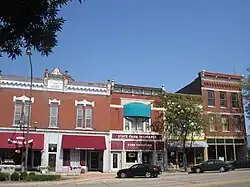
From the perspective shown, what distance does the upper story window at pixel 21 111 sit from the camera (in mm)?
A: 35344

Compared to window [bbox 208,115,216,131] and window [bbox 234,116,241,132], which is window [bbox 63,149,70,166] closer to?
window [bbox 208,115,216,131]

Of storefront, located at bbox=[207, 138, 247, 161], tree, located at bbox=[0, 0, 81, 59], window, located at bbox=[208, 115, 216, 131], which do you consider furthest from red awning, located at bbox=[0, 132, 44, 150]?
tree, located at bbox=[0, 0, 81, 59]

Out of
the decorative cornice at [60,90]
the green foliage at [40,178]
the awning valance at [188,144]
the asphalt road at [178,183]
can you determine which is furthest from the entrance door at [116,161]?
the asphalt road at [178,183]

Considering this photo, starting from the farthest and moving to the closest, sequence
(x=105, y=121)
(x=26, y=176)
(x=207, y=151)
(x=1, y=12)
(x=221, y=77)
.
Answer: (x=221, y=77), (x=207, y=151), (x=105, y=121), (x=26, y=176), (x=1, y=12)

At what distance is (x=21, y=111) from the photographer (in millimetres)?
35750

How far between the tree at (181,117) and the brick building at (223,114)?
4.88 metres

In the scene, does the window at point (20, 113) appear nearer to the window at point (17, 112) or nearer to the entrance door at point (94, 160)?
the window at point (17, 112)

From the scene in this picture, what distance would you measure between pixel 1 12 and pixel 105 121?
32.5 meters

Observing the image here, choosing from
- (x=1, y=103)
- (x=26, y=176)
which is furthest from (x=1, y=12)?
(x=1, y=103)

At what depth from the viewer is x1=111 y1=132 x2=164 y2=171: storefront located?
126ft

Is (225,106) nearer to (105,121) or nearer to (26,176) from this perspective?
(105,121)

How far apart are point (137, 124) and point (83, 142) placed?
729 centimetres

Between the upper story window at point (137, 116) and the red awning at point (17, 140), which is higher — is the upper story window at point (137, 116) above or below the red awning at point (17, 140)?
above

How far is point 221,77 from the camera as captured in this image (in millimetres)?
45250
